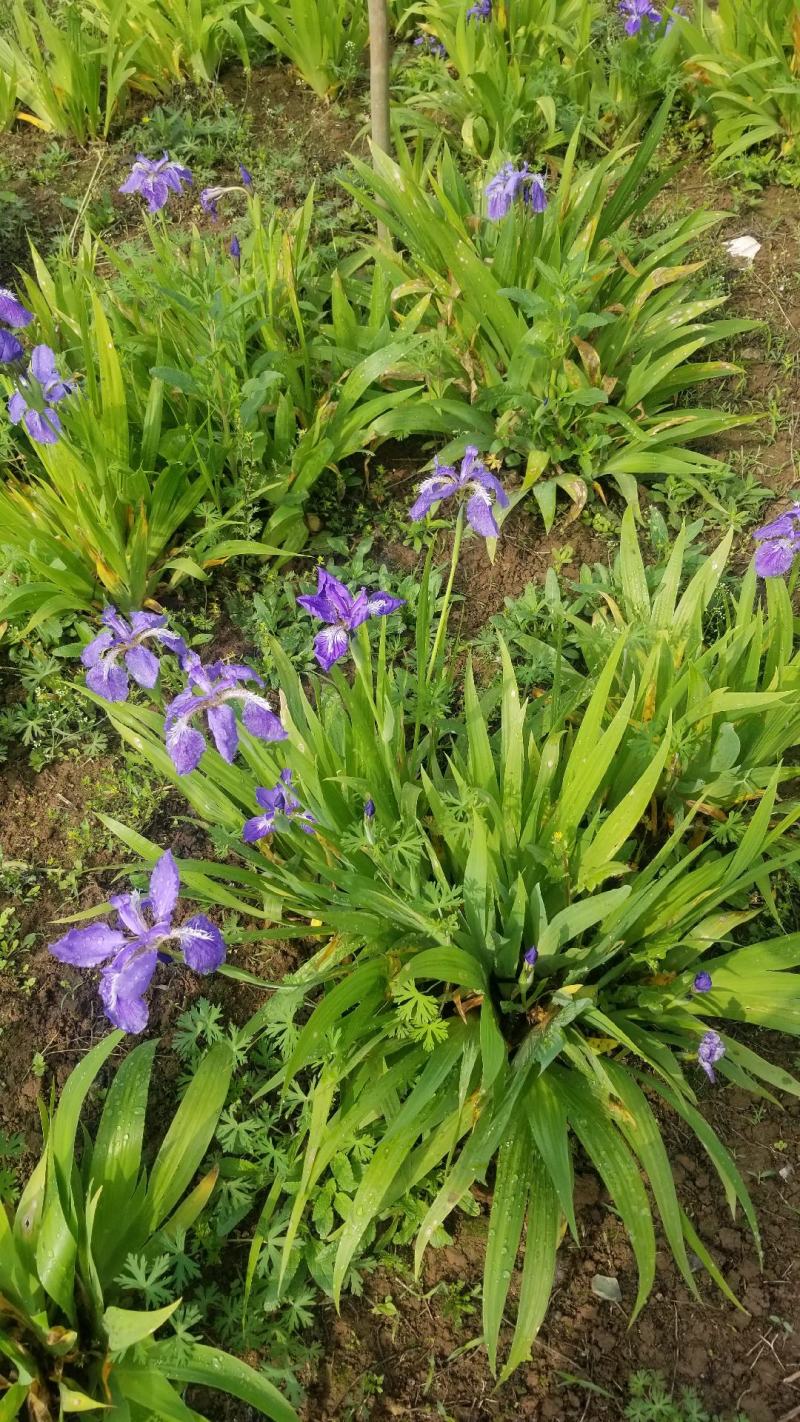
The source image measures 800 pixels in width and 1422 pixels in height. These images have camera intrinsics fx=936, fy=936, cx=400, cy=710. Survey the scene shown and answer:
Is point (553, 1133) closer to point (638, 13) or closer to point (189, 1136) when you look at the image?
point (189, 1136)

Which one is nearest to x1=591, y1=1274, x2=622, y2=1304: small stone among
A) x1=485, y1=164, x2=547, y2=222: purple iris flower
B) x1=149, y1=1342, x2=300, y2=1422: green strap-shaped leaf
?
x1=149, y1=1342, x2=300, y2=1422: green strap-shaped leaf

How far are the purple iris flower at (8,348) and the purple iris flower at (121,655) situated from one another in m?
0.88

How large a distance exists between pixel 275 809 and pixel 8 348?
45.5 inches

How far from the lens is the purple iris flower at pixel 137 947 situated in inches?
50.2

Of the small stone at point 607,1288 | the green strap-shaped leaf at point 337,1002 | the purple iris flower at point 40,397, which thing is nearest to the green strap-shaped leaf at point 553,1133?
the small stone at point 607,1288

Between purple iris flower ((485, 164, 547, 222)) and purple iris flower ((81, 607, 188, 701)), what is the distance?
1603 mm

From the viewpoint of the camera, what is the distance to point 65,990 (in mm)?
1941

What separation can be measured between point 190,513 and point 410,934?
55.1 inches

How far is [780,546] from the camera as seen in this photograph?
65.9 inches

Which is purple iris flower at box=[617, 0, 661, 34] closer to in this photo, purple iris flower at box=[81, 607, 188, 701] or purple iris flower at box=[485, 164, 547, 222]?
purple iris flower at box=[485, 164, 547, 222]

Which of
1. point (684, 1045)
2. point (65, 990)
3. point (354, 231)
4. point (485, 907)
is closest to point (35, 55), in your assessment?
point (354, 231)

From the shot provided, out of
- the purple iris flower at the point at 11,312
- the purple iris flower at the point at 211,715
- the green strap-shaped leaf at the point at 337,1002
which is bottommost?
the green strap-shaped leaf at the point at 337,1002

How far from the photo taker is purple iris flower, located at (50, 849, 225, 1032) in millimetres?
1275

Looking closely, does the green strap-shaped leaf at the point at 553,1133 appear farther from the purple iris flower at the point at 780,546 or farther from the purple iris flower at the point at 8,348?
the purple iris flower at the point at 8,348
